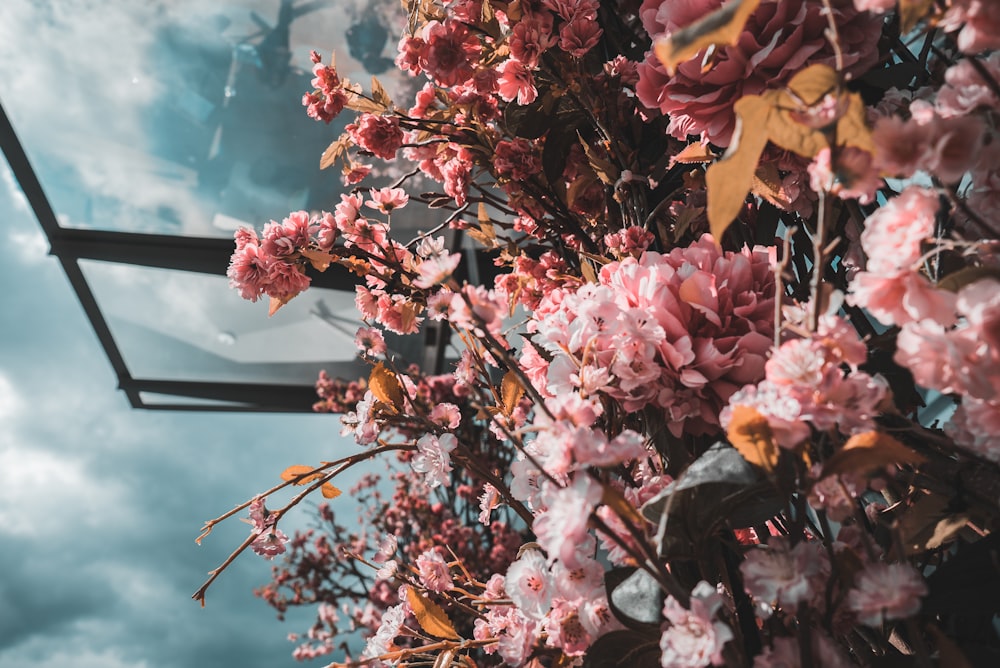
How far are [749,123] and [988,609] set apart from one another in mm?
216

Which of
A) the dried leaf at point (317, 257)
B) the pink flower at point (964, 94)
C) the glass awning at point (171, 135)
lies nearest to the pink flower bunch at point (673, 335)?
the pink flower at point (964, 94)

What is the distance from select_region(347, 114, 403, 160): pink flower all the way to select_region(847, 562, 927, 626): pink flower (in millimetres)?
470

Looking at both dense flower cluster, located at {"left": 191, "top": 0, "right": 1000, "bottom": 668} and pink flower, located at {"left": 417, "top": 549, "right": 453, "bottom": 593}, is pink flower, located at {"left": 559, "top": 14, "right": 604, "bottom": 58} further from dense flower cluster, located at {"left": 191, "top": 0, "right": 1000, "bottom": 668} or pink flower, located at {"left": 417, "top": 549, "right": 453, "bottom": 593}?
pink flower, located at {"left": 417, "top": 549, "right": 453, "bottom": 593}

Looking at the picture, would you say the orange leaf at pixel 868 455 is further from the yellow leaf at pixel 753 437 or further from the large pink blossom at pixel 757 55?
the large pink blossom at pixel 757 55

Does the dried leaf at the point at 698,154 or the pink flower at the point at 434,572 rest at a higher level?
the dried leaf at the point at 698,154

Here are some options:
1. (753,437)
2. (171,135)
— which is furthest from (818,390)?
(171,135)

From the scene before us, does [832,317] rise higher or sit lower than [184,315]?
lower

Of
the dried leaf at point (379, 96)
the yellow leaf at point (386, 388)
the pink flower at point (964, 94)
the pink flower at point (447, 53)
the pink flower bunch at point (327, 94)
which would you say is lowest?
the pink flower at point (964, 94)

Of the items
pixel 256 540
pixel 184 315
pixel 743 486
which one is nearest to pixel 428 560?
pixel 256 540

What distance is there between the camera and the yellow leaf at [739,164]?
8.5 inches

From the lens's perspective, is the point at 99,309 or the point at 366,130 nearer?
the point at 366,130

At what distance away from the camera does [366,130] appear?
55 centimetres

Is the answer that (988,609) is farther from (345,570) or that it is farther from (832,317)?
(345,570)

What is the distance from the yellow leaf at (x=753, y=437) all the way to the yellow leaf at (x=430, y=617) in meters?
0.21
